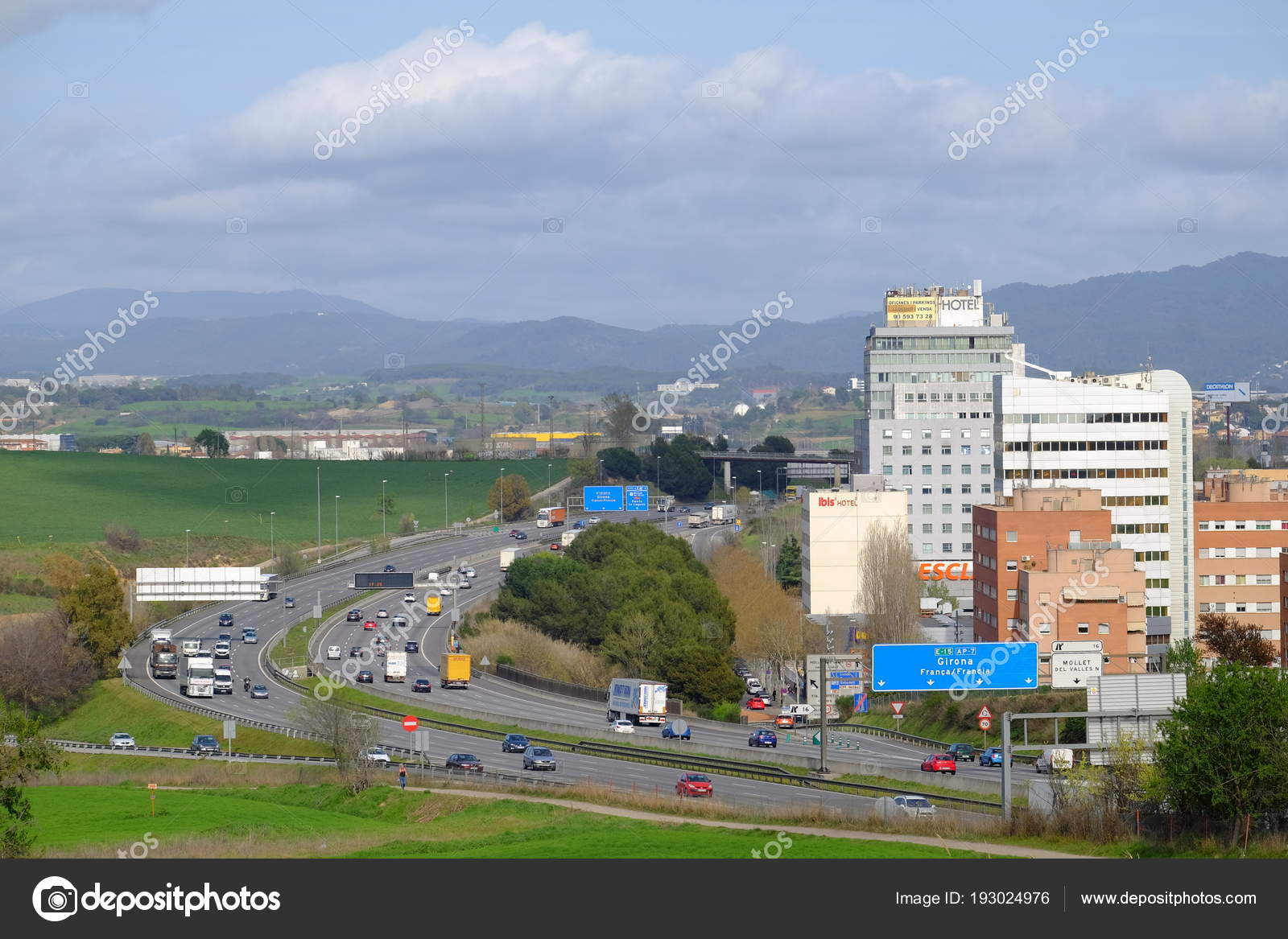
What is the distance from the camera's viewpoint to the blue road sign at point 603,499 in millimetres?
139875

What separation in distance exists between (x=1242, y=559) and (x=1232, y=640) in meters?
22.1

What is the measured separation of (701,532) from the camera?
155750 mm

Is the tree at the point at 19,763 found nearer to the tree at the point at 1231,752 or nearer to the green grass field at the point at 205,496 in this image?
the tree at the point at 1231,752

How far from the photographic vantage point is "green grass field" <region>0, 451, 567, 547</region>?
478 ft

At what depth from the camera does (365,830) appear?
149 ft

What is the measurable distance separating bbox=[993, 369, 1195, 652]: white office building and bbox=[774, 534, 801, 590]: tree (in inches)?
1042

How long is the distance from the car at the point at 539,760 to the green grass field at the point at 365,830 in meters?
5.70

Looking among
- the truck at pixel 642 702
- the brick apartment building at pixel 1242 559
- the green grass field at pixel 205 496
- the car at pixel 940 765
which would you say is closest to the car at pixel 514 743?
the truck at pixel 642 702
